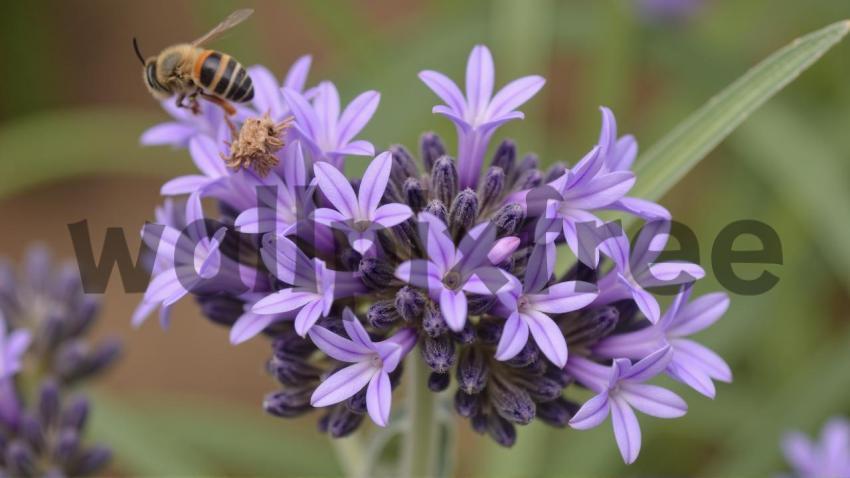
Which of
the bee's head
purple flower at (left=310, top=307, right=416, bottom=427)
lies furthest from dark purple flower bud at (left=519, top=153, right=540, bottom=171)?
the bee's head

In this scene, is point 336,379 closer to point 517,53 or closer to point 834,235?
point 517,53

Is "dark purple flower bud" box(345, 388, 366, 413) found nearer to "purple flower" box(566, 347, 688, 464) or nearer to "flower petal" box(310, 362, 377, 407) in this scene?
"flower petal" box(310, 362, 377, 407)

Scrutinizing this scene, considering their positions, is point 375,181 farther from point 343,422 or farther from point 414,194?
point 343,422

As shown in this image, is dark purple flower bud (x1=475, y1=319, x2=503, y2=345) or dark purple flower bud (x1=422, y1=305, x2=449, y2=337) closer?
dark purple flower bud (x1=422, y1=305, x2=449, y2=337)

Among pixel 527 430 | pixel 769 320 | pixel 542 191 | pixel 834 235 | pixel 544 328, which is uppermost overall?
pixel 834 235

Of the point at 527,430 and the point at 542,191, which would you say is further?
the point at 527,430

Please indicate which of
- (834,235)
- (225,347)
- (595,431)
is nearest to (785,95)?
(834,235)

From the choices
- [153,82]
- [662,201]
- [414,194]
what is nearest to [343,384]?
[414,194]
